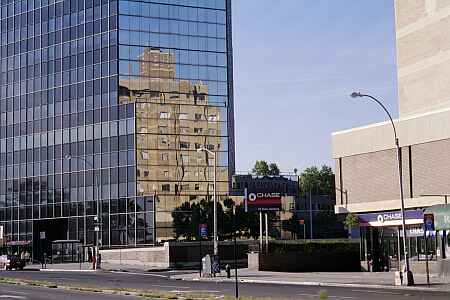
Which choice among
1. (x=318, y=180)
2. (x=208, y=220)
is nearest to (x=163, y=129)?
(x=208, y=220)

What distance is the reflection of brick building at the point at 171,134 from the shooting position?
85188mm

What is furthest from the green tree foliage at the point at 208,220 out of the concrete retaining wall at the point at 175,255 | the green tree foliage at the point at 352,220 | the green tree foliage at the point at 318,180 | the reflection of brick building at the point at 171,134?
the green tree foliage at the point at 318,180

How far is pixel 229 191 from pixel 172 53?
55.5 feet

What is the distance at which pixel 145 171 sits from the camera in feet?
279

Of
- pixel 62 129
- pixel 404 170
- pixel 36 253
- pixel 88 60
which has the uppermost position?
pixel 88 60

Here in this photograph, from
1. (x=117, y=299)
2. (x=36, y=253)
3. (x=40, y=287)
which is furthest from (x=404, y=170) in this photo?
(x=36, y=253)

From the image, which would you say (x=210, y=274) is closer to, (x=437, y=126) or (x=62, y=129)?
(x=437, y=126)

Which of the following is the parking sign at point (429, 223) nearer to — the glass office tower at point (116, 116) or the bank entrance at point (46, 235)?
the glass office tower at point (116, 116)

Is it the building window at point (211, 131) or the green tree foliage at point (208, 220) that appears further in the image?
the building window at point (211, 131)

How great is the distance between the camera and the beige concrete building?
158 feet

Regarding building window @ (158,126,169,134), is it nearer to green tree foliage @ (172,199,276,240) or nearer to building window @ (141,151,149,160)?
building window @ (141,151,149,160)

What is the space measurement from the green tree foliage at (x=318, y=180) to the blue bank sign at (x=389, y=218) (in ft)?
371

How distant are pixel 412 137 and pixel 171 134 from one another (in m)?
41.7

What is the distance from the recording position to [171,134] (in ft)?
287
